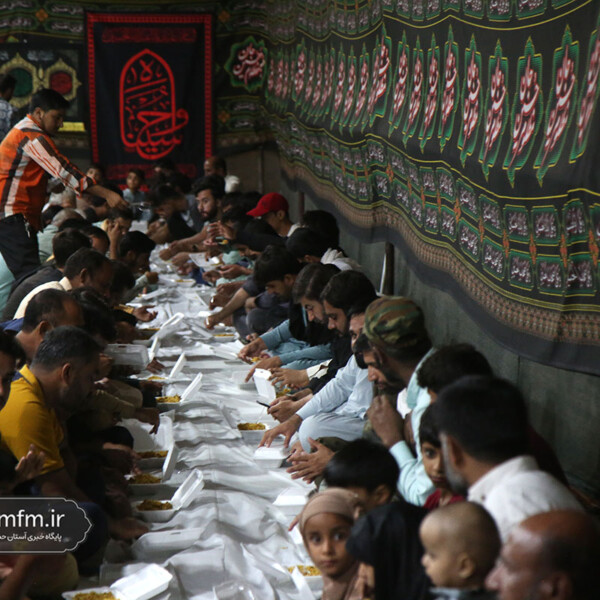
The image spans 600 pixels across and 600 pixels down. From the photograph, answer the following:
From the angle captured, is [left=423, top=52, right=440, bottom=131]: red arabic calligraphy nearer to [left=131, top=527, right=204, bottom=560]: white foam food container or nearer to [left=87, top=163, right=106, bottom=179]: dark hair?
[left=131, top=527, right=204, bottom=560]: white foam food container

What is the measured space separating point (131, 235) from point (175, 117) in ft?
18.3

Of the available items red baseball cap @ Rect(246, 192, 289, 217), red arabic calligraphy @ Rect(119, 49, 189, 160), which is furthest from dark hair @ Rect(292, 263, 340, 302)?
red arabic calligraphy @ Rect(119, 49, 189, 160)

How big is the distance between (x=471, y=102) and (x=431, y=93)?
24.0 inches

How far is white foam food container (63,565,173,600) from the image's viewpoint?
2533 millimetres

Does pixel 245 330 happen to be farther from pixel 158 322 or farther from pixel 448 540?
pixel 448 540

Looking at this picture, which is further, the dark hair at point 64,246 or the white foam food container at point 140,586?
the dark hair at point 64,246

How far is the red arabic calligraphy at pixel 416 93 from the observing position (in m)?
4.14

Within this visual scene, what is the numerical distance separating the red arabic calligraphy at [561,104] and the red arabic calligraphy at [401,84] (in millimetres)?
1907

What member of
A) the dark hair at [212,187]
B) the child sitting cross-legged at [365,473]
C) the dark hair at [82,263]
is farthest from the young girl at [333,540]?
the dark hair at [212,187]

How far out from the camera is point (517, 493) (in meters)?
1.76

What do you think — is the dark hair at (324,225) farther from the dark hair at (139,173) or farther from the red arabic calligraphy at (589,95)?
the dark hair at (139,173)

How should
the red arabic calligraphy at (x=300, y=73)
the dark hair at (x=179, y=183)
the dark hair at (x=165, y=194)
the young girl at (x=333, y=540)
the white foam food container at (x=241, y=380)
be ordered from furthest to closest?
the dark hair at (x=179, y=183) < the dark hair at (x=165, y=194) < the red arabic calligraphy at (x=300, y=73) < the white foam food container at (x=241, y=380) < the young girl at (x=333, y=540)

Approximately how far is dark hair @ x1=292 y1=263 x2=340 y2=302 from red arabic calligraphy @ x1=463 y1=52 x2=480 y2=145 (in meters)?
0.98

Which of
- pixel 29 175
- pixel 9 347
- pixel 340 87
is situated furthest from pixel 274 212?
pixel 9 347
